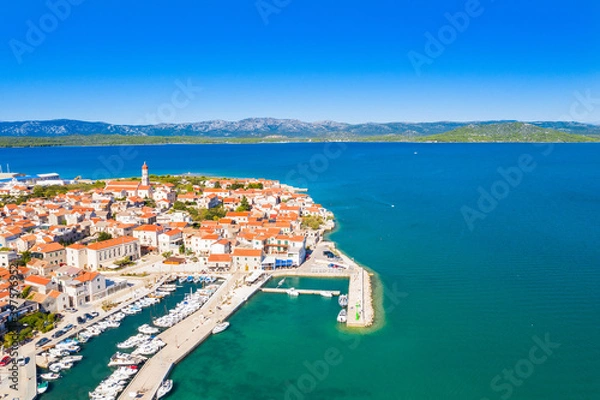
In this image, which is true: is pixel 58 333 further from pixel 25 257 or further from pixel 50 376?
pixel 25 257

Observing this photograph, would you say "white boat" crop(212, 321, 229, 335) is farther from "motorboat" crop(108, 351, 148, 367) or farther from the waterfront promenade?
the waterfront promenade

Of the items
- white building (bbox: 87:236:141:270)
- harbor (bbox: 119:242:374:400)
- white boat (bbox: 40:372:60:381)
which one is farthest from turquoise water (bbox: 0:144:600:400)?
white building (bbox: 87:236:141:270)

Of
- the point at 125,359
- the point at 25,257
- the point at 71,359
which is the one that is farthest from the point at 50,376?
the point at 25,257

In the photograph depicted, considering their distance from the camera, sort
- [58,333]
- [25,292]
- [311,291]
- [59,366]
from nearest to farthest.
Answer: [59,366] < [58,333] < [25,292] < [311,291]

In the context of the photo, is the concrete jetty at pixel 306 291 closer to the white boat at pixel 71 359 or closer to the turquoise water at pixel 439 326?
the turquoise water at pixel 439 326

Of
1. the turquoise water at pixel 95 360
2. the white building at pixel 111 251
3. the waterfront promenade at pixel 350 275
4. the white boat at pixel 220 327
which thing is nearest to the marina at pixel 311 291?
the waterfront promenade at pixel 350 275
